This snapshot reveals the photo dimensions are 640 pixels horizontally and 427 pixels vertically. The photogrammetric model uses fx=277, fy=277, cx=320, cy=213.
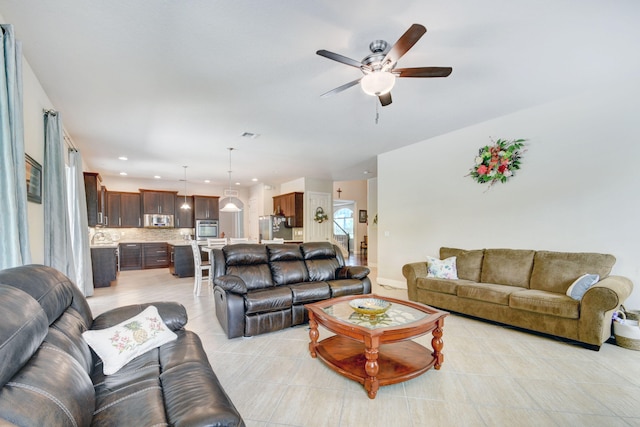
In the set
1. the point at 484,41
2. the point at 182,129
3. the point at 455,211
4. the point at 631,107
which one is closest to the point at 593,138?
the point at 631,107

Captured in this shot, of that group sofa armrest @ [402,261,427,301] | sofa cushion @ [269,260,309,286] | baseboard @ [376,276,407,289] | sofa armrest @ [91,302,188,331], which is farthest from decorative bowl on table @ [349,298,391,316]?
baseboard @ [376,276,407,289]

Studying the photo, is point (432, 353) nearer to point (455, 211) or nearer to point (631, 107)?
point (455, 211)

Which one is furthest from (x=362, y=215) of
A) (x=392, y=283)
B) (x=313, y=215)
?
(x=392, y=283)

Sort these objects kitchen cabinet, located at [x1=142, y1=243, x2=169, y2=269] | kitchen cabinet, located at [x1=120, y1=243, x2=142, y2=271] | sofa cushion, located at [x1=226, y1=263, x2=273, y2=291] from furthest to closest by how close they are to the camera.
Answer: kitchen cabinet, located at [x1=142, y1=243, x2=169, y2=269], kitchen cabinet, located at [x1=120, y1=243, x2=142, y2=271], sofa cushion, located at [x1=226, y1=263, x2=273, y2=291]

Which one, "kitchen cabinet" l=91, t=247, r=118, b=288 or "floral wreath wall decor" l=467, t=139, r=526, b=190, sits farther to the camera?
"kitchen cabinet" l=91, t=247, r=118, b=288

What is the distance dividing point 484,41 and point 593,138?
2.14 meters

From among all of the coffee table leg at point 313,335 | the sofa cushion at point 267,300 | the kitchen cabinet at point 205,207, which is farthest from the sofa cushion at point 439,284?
the kitchen cabinet at point 205,207

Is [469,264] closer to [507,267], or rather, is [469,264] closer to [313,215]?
[507,267]

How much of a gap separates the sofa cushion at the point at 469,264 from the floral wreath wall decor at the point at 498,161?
106cm

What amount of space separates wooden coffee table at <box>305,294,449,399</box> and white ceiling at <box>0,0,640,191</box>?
90.3 inches

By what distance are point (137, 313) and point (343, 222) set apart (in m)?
12.0

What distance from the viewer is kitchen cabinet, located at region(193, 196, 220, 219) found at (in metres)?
9.05

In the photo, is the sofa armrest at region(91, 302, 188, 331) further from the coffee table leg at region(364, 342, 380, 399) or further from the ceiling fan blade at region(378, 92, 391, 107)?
the ceiling fan blade at region(378, 92, 391, 107)

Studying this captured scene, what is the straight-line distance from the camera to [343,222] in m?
13.7
